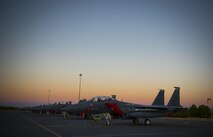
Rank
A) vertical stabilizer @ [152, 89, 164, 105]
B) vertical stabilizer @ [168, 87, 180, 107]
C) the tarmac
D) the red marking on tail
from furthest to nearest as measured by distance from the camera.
A: vertical stabilizer @ [152, 89, 164, 105] < vertical stabilizer @ [168, 87, 180, 107] < the red marking on tail < the tarmac

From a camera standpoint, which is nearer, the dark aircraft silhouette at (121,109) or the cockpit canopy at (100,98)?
the dark aircraft silhouette at (121,109)

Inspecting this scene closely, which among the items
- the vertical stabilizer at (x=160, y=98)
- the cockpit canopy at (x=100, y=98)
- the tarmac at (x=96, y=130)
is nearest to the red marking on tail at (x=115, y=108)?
the cockpit canopy at (x=100, y=98)

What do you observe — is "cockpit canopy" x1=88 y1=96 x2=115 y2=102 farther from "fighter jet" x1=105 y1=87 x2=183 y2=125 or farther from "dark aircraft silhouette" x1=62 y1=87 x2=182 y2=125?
"fighter jet" x1=105 y1=87 x2=183 y2=125

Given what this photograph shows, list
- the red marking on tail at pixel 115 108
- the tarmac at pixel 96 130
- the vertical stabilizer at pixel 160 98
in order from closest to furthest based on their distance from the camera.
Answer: the tarmac at pixel 96 130 < the red marking on tail at pixel 115 108 < the vertical stabilizer at pixel 160 98

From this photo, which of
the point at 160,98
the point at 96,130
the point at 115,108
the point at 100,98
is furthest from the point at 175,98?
the point at 96,130

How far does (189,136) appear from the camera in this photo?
12.5 meters

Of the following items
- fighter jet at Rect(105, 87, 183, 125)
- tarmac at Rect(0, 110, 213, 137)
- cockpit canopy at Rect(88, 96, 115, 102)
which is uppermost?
cockpit canopy at Rect(88, 96, 115, 102)

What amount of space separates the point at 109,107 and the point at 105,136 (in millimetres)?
10846

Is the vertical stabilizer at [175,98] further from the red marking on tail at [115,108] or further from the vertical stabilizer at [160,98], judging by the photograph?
the red marking on tail at [115,108]

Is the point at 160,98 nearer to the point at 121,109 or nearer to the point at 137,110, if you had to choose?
the point at 137,110

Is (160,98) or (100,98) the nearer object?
(100,98)

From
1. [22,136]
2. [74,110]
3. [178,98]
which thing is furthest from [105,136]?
[178,98]

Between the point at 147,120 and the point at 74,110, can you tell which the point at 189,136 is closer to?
the point at 147,120

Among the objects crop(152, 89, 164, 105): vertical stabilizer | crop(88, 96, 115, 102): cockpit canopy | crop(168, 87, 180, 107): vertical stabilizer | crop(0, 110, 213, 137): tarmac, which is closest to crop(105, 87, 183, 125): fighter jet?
crop(88, 96, 115, 102): cockpit canopy
